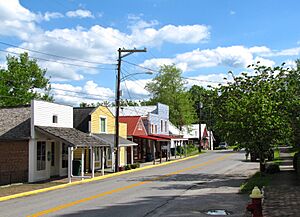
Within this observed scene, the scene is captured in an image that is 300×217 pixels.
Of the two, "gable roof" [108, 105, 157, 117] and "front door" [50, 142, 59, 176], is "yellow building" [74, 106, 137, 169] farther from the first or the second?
"gable roof" [108, 105, 157, 117]

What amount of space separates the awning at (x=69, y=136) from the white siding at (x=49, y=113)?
1.70 ft

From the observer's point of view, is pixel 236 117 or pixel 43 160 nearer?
pixel 236 117

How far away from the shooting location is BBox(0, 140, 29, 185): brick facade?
28047mm

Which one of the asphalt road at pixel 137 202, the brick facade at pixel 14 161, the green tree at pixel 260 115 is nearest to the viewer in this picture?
the asphalt road at pixel 137 202

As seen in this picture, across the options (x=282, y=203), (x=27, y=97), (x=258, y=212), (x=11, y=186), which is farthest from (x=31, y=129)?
(x=27, y=97)

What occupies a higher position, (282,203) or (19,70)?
(19,70)

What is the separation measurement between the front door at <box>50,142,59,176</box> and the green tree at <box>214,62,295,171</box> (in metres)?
11.9

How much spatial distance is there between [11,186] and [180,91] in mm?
59347

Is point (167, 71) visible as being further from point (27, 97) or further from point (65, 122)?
point (65, 122)

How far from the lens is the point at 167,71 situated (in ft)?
271

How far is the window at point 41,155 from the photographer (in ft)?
96.6

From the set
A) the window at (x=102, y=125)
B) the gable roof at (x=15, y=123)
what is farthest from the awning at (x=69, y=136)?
the window at (x=102, y=125)

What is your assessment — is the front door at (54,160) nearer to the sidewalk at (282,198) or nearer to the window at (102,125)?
the window at (102,125)

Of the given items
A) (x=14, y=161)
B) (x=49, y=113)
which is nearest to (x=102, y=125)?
(x=49, y=113)
